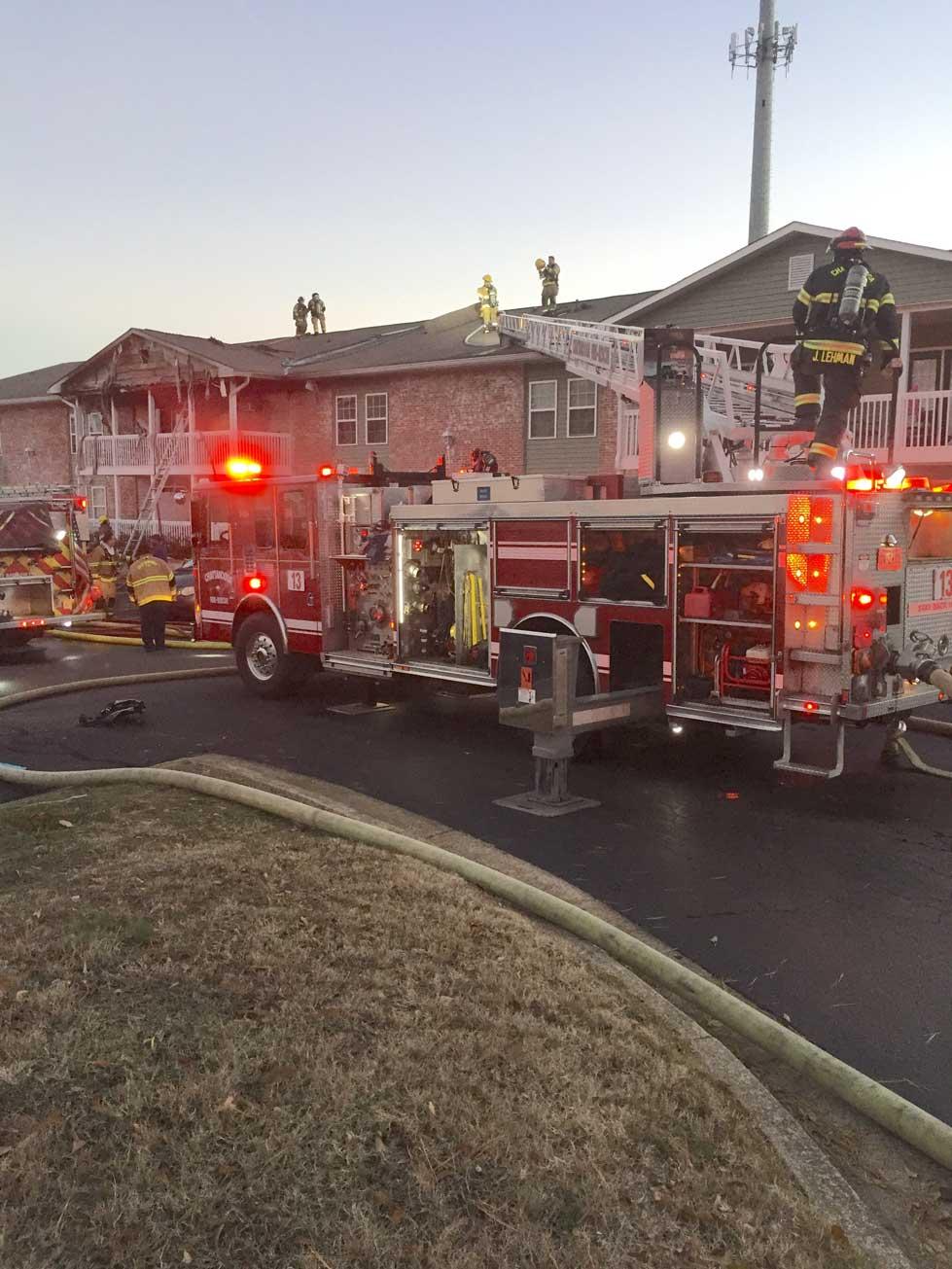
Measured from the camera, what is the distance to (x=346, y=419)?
26.6m

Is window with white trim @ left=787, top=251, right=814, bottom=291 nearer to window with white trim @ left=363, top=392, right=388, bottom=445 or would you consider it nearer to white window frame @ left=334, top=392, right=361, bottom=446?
window with white trim @ left=363, top=392, right=388, bottom=445

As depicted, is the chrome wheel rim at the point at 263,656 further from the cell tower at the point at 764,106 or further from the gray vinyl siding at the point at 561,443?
the cell tower at the point at 764,106

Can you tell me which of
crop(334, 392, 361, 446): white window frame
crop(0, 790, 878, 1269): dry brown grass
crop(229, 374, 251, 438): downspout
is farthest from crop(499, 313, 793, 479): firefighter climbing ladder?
crop(229, 374, 251, 438): downspout

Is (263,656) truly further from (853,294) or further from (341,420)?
(341,420)

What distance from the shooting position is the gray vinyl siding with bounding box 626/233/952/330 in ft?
58.4

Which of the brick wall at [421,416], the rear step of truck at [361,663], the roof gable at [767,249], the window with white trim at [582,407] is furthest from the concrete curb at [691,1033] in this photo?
the brick wall at [421,416]

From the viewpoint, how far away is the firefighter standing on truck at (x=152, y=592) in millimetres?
13719

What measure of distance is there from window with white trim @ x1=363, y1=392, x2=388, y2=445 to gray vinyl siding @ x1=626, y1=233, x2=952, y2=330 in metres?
7.06

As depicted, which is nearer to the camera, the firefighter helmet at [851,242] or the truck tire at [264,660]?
the firefighter helmet at [851,242]

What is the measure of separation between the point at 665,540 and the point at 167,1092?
5273 mm

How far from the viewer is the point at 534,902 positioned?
482 cm

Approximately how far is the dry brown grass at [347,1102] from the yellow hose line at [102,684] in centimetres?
577

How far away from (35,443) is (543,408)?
2007cm

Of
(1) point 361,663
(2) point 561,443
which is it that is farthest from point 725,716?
(2) point 561,443
